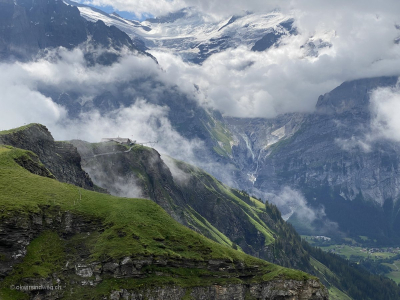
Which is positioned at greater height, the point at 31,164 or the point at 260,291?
the point at 31,164

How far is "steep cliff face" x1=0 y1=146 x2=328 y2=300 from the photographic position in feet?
437

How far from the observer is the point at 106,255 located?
143625 millimetres

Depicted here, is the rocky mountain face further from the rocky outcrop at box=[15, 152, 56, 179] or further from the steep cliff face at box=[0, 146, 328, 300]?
the rocky outcrop at box=[15, 152, 56, 179]

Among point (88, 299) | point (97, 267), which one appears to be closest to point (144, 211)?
point (97, 267)

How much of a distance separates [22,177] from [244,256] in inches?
3468

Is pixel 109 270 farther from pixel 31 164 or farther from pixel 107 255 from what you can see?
pixel 31 164

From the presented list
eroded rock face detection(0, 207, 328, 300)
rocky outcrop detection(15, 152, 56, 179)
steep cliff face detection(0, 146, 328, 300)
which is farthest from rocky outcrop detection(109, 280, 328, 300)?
rocky outcrop detection(15, 152, 56, 179)

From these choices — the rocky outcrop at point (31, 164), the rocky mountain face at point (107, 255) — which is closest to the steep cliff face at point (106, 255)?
the rocky mountain face at point (107, 255)

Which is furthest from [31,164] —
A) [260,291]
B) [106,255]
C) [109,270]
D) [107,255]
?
[260,291]

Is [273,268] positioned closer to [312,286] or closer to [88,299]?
[312,286]

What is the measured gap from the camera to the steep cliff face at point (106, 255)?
437ft

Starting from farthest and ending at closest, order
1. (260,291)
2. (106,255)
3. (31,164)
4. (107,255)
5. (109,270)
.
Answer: (31,164), (260,291), (106,255), (107,255), (109,270)

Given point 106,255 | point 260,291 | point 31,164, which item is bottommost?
Answer: point 260,291

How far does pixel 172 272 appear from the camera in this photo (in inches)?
5940
